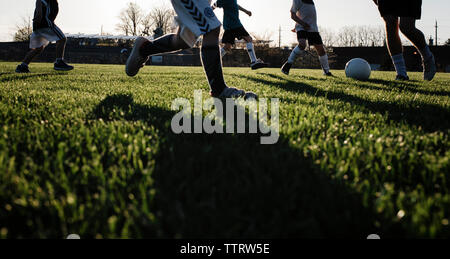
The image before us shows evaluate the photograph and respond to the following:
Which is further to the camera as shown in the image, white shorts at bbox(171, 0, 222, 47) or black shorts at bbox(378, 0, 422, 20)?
black shorts at bbox(378, 0, 422, 20)

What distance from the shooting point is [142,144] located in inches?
52.1

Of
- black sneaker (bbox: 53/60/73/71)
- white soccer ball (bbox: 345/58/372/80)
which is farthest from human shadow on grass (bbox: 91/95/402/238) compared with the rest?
black sneaker (bbox: 53/60/73/71)

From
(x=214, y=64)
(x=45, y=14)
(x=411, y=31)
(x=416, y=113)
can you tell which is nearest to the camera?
(x=416, y=113)

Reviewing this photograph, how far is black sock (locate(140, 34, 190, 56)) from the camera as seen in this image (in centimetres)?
318

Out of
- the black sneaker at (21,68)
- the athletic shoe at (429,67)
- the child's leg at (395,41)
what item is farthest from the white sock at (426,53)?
the black sneaker at (21,68)

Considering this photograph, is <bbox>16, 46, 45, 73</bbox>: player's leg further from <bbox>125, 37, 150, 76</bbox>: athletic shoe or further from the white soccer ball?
the white soccer ball

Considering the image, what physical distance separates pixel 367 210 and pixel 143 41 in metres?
3.22

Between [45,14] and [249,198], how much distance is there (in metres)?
7.54

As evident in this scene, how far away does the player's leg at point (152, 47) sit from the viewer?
125 inches

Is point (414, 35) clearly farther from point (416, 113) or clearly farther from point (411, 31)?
point (416, 113)

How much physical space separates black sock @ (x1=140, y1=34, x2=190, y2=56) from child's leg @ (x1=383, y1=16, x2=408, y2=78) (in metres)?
3.73

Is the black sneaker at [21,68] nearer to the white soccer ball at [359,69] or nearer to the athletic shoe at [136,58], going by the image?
the athletic shoe at [136,58]

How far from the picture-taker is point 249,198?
2.94 feet

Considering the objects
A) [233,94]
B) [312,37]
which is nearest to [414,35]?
[312,37]
